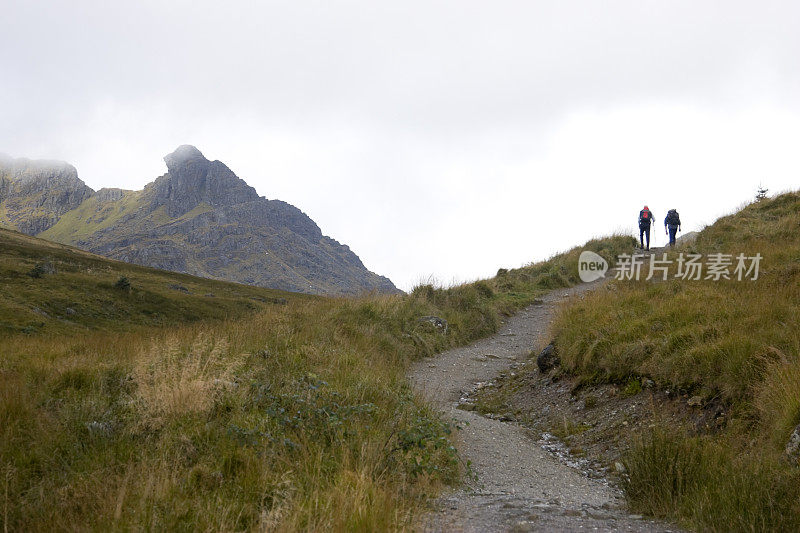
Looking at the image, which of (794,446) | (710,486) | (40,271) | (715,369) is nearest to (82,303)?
(40,271)

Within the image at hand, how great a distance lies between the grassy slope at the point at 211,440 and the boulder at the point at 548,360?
11.0 feet

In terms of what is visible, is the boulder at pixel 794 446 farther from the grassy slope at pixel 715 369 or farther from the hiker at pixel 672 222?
the hiker at pixel 672 222

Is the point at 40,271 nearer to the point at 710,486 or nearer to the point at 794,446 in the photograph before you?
the point at 710,486

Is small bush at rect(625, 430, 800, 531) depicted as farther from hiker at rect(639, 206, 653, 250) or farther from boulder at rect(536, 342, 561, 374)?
hiker at rect(639, 206, 653, 250)

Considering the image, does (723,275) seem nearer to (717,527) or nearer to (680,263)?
(680,263)

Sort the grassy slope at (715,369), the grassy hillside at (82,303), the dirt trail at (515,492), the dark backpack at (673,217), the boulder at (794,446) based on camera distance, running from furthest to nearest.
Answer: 1. the grassy hillside at (82,303)
2. the dark backpack at (673,217)
3. the boulder at (794,446)
4. the dirt trail at (515,492)
5. the grassy slope at (715,369)

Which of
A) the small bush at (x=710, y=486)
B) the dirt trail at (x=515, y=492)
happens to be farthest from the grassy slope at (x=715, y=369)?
the dirt trail at (x=515, y=492)

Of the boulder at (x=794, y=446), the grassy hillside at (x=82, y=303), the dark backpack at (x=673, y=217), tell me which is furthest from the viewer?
the grassy hillside at (x=82, y=303)

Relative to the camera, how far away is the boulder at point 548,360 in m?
9.02

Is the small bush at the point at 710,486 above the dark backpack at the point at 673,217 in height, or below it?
below

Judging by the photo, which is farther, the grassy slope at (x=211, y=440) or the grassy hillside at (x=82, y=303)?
the grassy hillside at (x=82, y=303)

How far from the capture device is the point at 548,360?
9.15m

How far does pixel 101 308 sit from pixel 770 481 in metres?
38.0

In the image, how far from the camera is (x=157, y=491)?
311 centimetres
